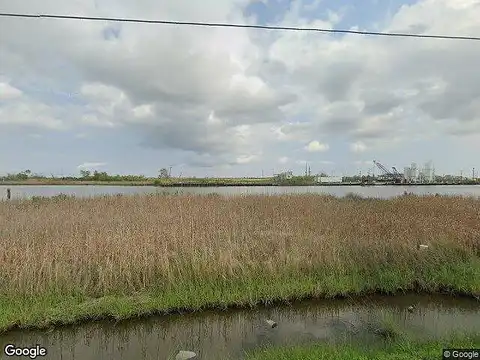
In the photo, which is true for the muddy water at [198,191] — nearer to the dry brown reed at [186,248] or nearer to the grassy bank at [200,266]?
the dry brown reed at [186,248]

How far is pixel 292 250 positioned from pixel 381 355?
419cm

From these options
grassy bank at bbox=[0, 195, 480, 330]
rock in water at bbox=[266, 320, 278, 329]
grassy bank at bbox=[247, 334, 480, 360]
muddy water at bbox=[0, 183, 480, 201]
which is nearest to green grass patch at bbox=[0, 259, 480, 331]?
grassy bank at bbox=[0, 195, 480, 330]

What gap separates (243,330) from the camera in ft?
19.7

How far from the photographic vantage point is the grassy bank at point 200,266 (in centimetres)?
645

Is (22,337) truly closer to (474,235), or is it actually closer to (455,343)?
(455,343)

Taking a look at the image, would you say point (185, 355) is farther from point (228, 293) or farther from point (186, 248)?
point (186, 248)

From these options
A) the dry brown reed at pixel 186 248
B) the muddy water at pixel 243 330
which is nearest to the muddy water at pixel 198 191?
the dry brown reed at pixel 186 248

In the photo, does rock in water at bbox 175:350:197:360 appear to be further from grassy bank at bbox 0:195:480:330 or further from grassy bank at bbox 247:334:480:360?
grassy bank at bbox 0:195:480:330

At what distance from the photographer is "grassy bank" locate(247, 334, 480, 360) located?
13.9 ft

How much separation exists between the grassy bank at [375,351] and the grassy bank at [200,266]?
2347 mm

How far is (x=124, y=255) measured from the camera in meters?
7.35

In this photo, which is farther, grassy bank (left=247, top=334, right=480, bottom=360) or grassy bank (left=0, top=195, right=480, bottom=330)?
grassy bank (left=0, top=195, right=480, bottom=330)

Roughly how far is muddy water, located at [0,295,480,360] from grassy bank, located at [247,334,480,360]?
0.61m

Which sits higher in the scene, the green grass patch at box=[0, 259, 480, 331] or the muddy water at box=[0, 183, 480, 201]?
the muddy water at box=[0, 183, 480, 201]
